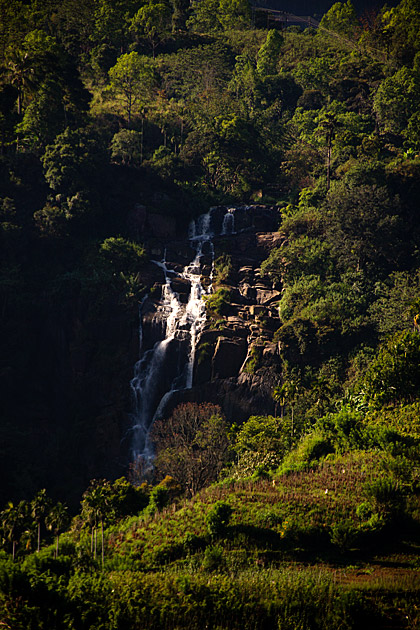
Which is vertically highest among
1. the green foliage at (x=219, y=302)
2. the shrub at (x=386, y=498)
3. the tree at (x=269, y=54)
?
the tree at (x=269, y=54)

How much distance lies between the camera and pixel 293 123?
83062mm

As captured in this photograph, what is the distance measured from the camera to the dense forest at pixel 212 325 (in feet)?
79.7

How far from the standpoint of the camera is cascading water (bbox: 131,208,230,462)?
49556 mm

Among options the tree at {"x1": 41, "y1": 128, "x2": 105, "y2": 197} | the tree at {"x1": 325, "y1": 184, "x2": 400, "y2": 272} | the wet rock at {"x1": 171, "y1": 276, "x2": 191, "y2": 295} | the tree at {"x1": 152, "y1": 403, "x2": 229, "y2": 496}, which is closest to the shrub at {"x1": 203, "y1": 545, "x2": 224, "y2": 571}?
the tree at {"x1": 152, "y1": 403, "x2": 229, "y2": 496}

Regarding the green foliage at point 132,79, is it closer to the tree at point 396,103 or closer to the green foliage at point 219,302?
the tree at point 396,103

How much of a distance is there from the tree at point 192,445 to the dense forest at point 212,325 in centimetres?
18

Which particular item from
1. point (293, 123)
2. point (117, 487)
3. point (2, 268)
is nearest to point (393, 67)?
point (293, 123)

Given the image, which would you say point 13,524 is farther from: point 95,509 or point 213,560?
point 213,560

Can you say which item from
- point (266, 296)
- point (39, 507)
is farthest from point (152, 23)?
point (39, 507)

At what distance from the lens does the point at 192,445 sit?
147 feet

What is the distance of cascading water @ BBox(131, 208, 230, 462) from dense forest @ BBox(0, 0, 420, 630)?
3.25 ft

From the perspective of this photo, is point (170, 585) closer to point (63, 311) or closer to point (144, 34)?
point (63, 311)

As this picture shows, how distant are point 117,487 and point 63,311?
25388 millimetres

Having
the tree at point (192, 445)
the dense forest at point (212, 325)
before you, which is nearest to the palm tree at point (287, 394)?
the dense forest at point (212, 325)
